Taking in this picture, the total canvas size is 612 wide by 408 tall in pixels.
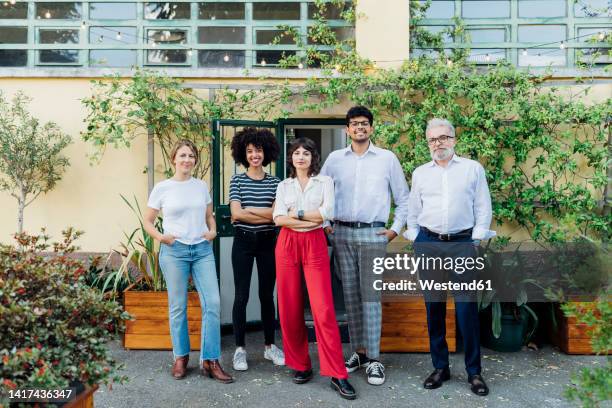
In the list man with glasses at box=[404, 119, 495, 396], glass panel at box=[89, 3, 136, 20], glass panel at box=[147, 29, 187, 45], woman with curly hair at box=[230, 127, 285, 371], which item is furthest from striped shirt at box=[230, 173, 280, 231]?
glass panel at box=[89, 3, 136, 20]

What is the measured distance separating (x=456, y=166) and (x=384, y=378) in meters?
1.58

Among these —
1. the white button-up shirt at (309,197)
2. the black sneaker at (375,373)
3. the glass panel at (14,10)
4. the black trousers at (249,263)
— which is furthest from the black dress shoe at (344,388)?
the glass panel at (14,10)

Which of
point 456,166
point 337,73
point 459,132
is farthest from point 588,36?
point 456,166

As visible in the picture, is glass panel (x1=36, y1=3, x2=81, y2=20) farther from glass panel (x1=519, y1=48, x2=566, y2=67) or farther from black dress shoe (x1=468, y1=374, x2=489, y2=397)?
black dress shoe (x1=468, y1=374, x2=489, y2=397)

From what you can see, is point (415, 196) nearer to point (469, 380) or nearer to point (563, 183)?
point (469, 380)

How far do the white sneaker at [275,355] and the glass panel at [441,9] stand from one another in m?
3.82

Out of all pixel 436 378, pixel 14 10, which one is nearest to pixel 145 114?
pixel 14 10

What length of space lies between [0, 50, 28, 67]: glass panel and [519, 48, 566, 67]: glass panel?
5.26m

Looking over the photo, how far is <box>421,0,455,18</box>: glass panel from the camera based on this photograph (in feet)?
19.2

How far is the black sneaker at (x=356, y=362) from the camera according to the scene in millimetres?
4043

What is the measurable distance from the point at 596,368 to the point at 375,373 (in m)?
1.79

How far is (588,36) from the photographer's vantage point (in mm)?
5805

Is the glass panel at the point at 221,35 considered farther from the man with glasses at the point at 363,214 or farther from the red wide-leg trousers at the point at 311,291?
the red wide-leg trousers at the point at 311,291

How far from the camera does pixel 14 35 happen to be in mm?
5820
